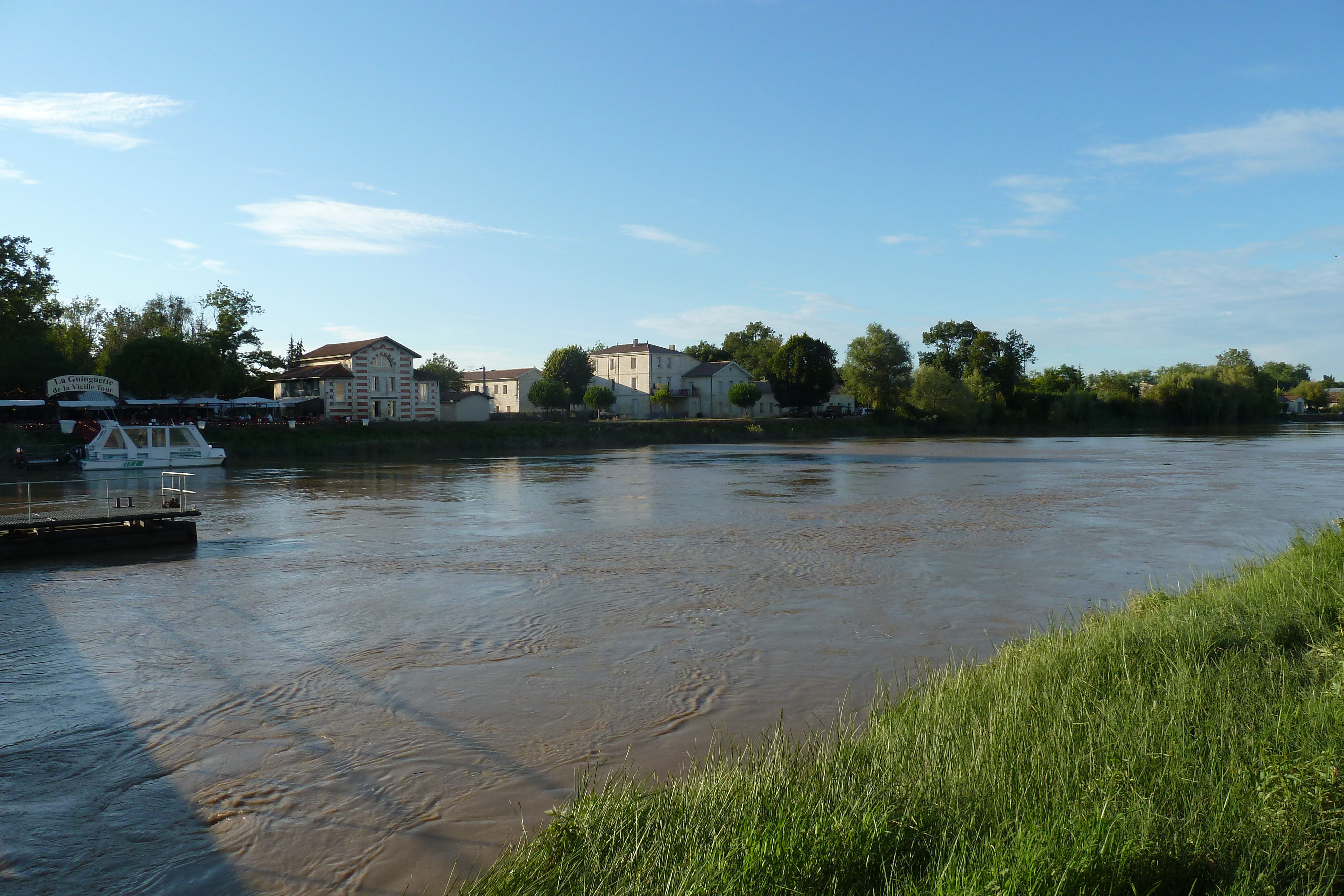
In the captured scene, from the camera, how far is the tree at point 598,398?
3484 inches

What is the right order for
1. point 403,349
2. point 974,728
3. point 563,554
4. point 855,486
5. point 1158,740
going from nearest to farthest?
1. point 1158,740
2. point 974,728
3. point 563,554
4. point 855,486
5. point 403,349

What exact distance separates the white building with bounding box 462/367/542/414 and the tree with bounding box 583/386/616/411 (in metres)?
15.3

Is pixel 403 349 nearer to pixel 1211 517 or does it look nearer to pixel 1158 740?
pixel 1211 517

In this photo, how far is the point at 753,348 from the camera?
123m

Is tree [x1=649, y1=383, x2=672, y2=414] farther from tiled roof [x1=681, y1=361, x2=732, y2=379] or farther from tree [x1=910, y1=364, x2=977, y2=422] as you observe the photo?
tree [x1=910, y1=364, x2=977, y2=422]

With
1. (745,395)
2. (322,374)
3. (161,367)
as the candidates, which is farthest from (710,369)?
(161,367)

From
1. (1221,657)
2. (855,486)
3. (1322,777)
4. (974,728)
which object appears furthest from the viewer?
(855,486)

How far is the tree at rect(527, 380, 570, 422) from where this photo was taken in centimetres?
8662

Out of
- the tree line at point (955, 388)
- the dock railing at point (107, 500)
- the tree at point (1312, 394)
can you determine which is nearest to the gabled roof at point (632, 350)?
the tree line at point (955, 388)

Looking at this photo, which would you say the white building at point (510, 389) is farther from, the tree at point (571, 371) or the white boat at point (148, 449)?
the white boat at point (148, 449)

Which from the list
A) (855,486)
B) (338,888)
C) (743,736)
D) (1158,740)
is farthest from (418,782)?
(855,486)

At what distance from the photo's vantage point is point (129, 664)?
31.1 feet

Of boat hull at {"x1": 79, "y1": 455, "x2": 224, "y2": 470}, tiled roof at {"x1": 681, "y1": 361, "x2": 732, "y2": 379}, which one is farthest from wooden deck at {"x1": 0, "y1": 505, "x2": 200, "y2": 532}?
tiled roof at {"x1": 681, "y1": 361, "x2": 732, "y2": 379}

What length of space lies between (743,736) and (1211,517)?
18.3 meters
